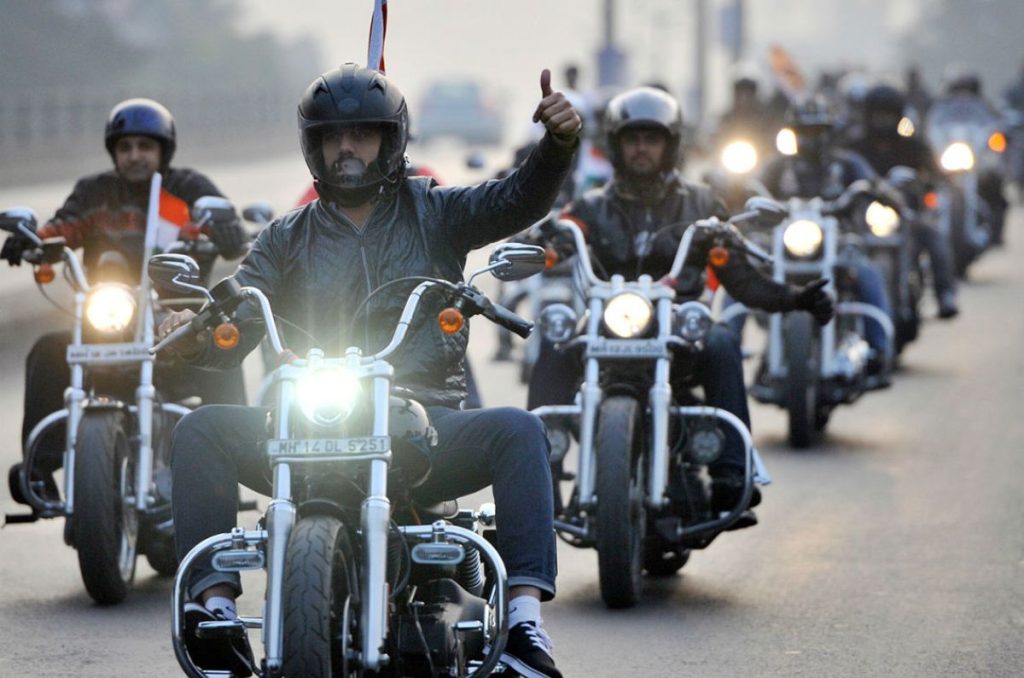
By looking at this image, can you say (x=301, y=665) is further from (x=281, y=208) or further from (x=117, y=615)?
(x=281, y=208)

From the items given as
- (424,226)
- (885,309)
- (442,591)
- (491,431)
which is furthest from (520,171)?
(885,309)

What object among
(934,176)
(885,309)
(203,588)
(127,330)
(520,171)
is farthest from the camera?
(934,176)

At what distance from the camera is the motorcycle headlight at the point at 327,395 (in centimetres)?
548

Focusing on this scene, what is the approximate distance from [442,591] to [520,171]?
113 centimetres

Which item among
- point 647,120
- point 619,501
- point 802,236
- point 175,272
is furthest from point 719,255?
point 802,236

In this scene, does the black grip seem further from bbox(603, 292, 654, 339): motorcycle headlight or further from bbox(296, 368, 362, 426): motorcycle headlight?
bbox(603, 292, 654, 339): motorcycle headlight

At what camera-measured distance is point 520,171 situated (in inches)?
245

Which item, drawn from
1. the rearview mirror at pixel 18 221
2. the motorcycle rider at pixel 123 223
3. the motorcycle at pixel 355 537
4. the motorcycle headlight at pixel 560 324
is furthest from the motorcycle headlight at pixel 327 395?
the rearview mirror at pixel 18 221

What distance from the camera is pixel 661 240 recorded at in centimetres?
863

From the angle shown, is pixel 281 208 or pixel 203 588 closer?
pixel 203 588

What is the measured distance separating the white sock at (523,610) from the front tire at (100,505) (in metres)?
2.31

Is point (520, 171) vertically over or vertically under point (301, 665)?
over

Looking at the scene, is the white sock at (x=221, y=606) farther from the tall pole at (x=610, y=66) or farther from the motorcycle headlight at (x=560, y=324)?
the tall pole at (x=610, y=66)

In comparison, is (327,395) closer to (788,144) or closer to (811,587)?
(811,587)
